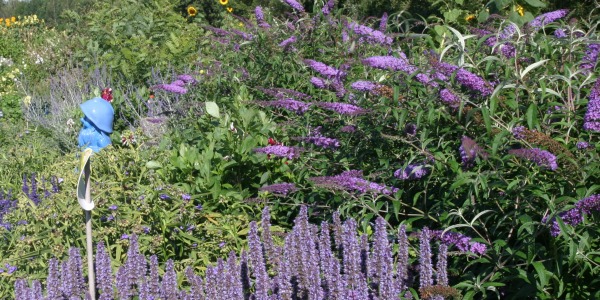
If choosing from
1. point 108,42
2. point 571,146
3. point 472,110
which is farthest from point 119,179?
point 108,42

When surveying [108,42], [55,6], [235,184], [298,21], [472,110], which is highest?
[472,110]

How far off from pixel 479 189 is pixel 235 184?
5.70 feet

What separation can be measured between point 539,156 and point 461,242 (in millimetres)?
504

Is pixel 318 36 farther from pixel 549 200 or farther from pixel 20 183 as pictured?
pixel 549 200

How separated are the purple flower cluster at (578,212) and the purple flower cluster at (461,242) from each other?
1.09ft

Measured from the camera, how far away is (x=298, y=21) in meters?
5.18

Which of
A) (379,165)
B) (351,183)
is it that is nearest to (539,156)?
(351,183)

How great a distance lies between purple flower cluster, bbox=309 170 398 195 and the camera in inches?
115

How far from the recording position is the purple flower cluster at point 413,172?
299cm

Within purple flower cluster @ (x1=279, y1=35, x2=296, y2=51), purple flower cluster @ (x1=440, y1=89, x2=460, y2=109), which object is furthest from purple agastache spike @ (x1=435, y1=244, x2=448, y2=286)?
purple flower cluster @ (x1=279, y1=35, x2=296, y2=51)

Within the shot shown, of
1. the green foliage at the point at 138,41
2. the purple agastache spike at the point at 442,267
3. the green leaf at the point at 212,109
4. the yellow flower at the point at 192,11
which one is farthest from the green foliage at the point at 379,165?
the yellow flower at the point at 192,11

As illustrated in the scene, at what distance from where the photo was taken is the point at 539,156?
248cm

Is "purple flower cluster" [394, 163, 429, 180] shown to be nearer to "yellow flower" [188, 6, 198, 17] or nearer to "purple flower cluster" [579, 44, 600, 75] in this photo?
→ "purple flower cluster" [579, 44, 600, 75]

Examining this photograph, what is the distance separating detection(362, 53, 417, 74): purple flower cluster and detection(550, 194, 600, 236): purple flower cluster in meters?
0.97
